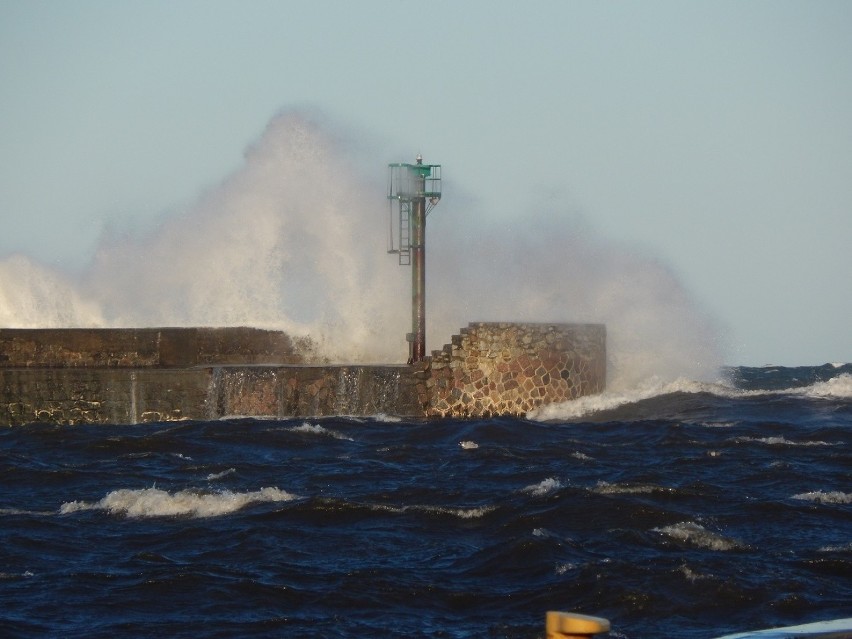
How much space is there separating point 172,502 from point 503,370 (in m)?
8.38

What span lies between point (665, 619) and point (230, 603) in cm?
239

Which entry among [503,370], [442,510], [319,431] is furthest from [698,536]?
[503,370]

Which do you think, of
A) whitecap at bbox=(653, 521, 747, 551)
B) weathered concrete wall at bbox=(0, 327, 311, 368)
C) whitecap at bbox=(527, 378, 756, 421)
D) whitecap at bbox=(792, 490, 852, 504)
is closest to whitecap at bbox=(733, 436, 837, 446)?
whitecap at bbox=(792, 490, 852, 504)

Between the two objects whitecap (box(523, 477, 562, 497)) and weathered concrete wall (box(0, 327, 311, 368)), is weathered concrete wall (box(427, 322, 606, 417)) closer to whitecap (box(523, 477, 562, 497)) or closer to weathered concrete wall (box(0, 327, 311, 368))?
weathered concrete wall (box(0, 327, 311, 368))

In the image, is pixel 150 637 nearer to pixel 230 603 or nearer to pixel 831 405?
pixel 230 603

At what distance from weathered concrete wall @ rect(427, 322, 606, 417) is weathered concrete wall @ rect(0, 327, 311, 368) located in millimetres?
3426

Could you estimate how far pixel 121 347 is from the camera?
19.0 m

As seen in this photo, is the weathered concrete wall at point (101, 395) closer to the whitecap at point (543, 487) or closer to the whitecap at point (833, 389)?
the whitecap at point (543, 487)

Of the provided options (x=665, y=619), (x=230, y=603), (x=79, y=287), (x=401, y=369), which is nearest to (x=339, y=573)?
(x=230, y=603)

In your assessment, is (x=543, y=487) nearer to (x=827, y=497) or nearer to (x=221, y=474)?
(x=827, y=497)

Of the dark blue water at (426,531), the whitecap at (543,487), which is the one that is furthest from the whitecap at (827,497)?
the whitecap at (543,487)

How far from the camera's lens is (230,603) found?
7668mm

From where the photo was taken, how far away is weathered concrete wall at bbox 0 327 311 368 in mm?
19016

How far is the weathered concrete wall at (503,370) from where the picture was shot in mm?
18203
